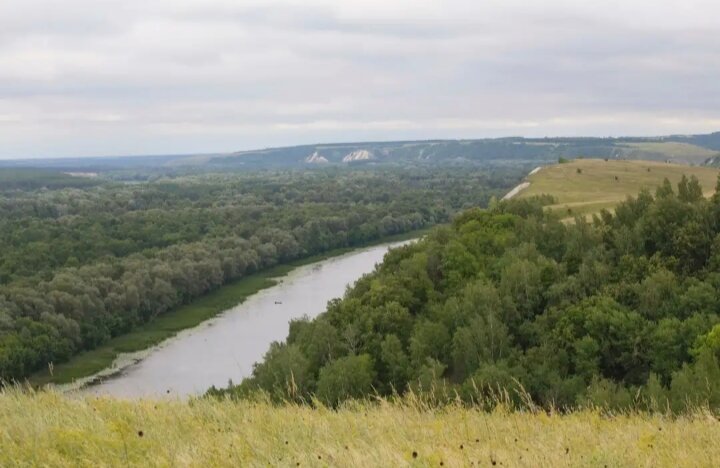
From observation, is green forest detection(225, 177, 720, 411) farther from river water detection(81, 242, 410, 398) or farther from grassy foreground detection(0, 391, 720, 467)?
grassy foreground detection(0, 391, 720, 467)

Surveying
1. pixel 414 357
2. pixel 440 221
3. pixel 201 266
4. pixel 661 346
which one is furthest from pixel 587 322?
pixel 440 221

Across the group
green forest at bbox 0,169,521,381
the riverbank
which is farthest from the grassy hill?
green forest at bbox 0,169,521,381

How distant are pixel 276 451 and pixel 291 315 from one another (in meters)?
41.9

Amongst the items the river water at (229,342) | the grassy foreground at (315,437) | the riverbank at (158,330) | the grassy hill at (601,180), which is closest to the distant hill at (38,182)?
the riverbank at (158,330)

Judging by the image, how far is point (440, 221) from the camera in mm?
95625

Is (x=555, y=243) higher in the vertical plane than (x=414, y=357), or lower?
higher

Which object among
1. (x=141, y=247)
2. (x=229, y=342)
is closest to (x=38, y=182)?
(x=141, y=247)

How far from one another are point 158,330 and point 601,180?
4114cm

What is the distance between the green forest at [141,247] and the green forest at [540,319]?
18.2 metres

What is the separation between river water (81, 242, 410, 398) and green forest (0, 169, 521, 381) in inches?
193

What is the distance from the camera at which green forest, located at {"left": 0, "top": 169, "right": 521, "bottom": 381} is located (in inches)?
1644

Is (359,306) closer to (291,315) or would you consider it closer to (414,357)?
(414,357)

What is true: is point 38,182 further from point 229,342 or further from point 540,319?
point 540,319

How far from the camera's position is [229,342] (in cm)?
4128
